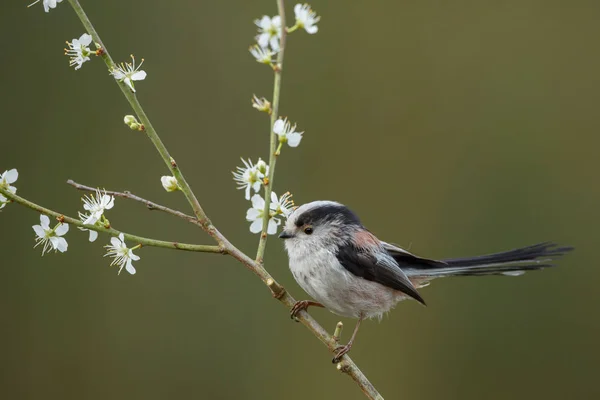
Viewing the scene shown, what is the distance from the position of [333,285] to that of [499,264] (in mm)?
509

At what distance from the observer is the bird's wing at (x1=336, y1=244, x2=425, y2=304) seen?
2.09 metres

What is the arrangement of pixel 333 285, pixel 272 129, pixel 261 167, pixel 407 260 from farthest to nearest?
pixel 407 260, pixel 333 285, pixel 261 167, pixel 272 129

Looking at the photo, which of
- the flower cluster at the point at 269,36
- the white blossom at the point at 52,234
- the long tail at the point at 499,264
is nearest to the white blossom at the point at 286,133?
the flower cluster at the point at 269,36

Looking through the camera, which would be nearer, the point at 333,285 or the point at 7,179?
the point at 7,179

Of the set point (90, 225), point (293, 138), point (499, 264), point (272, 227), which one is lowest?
point (499, 264)

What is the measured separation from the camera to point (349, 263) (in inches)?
82.4

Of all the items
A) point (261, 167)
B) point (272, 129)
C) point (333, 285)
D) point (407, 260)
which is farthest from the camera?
point (407, 260)

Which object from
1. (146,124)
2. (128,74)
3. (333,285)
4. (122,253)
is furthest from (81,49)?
(333,285)

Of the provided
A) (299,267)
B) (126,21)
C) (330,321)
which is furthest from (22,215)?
(299,267)

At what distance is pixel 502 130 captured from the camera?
453cm

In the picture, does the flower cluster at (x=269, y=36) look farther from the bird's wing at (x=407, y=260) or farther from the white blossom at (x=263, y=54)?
the bird's wing at (x=407, y=260)

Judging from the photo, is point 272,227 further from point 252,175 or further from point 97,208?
point 97,208

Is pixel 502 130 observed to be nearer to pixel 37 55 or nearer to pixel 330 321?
pixel 330 321

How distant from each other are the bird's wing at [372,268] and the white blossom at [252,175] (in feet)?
1.86
